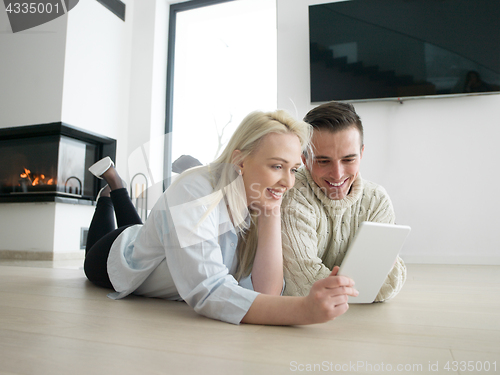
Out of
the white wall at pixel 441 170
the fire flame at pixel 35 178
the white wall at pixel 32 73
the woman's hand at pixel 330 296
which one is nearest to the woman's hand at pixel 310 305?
the woman's hand at pixel 330 296

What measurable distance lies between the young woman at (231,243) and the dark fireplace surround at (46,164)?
199 cm

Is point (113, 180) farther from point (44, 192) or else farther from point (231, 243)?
point (44, 192)

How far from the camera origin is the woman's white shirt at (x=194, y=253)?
82cm

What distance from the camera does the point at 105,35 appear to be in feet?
11.6

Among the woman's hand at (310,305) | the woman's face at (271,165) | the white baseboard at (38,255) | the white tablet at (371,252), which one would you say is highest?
the woman's face at (271,165)

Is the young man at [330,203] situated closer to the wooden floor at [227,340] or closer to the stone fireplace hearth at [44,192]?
the wooden floor at [227,340]

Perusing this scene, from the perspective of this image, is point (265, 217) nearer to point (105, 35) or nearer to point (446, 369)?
point (446, 369)

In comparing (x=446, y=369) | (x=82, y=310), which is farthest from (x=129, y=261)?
(x=446, y=369)

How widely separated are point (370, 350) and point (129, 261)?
2.45 ft

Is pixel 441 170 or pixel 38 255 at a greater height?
pixel 441 170

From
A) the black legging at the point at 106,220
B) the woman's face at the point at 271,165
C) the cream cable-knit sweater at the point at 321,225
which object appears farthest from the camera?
the black legging at the point at 106,220

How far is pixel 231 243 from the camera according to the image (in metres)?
1.06

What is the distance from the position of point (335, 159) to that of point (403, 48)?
2289 millimetres

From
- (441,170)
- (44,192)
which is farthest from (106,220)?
(441,170)
